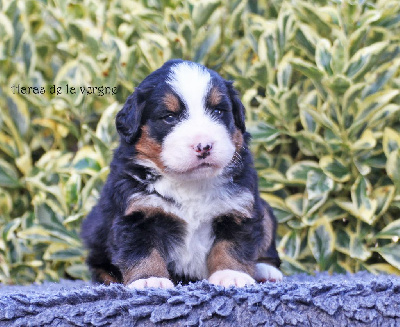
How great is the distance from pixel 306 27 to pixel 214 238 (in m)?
1.92

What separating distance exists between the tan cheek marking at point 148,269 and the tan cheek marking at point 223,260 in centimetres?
24

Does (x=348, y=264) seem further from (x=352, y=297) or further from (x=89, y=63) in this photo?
(x=89, y=63)

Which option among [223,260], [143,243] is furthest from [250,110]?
[143,243]

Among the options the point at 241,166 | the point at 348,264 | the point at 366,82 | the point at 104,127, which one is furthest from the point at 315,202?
the point at 104,127

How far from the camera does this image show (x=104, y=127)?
13.9 ft

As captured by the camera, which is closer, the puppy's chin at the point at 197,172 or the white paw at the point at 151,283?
the white paw at the point at 151,283

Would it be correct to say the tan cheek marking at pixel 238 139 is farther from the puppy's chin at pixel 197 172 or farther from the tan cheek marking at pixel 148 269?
the tan cheek marking at pixel 148 269

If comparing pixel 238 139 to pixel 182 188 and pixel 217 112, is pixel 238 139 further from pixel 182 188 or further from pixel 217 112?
pixel 182 188

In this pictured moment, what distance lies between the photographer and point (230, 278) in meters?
2.54

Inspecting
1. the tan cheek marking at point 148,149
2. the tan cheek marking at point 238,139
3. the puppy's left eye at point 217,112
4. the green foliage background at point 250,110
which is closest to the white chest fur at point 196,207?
the tan cheek marking at point 148,149

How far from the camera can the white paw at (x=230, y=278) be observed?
250 cm

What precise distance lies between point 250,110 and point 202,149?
1817 mm

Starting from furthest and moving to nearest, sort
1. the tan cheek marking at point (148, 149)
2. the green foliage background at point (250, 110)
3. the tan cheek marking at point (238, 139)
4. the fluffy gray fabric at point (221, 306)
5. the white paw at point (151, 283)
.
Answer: the green foliage background at point (250, 110)
the tan cheek marking at point (238, 139)
the tan cheek marking at point (148, 149)
the white paw at point (151, 283)
the fluffy gray fabric at point (221, 306)

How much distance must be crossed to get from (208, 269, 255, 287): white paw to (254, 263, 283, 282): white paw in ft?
1.65
